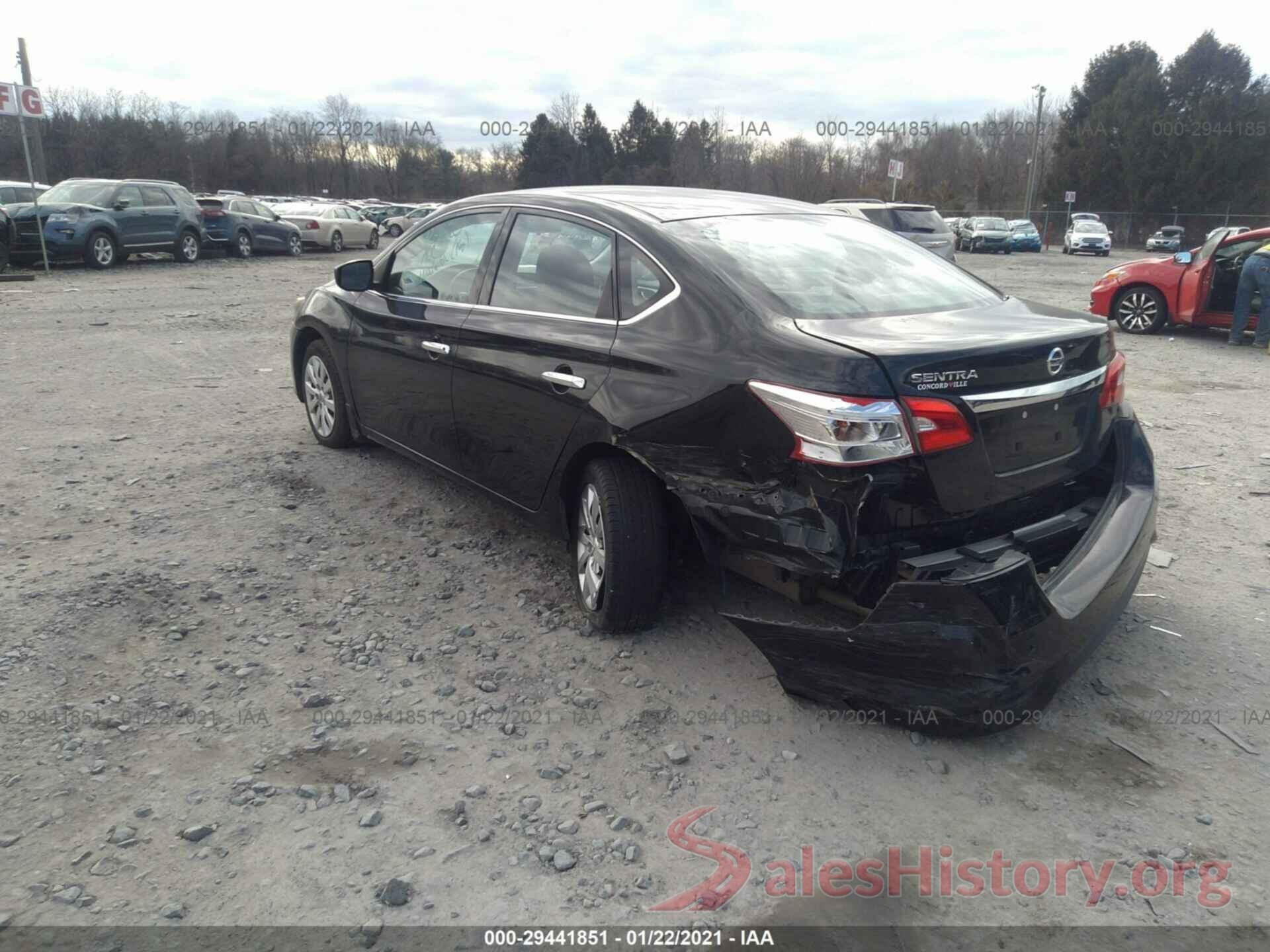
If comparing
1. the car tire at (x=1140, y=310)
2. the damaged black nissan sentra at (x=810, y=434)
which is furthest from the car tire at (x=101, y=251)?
the car tire at (x=1140, y=310)

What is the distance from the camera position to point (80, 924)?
7.86 feet

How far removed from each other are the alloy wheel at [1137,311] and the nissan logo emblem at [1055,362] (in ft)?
35.3

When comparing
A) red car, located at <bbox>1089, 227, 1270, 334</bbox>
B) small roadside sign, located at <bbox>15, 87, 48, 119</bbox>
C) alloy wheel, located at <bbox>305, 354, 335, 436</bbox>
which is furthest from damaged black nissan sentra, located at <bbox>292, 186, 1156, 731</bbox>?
small roadside sign, located at <bbox>15, 87, 48, 119</bbox>

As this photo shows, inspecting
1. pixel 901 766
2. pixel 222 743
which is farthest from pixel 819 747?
pixel 222 743

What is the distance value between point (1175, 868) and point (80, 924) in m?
2.86

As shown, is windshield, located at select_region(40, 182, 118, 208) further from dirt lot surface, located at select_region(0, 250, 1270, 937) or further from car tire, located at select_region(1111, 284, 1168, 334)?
car tire, located at select_region(1111, 284, 1168, 334)

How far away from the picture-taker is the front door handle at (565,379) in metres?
3.79

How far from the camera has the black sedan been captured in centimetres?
2353

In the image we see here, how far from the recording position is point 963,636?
9.22 ft

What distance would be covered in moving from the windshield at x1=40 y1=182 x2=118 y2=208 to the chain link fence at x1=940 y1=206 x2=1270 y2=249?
4093cm

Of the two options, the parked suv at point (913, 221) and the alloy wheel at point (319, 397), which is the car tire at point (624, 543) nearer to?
the alloy wheel at point (319, 397)

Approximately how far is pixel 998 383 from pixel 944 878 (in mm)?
1498

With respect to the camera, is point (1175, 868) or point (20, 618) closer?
point (1175, 868)

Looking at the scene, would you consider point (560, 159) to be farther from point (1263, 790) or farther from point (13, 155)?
point (1263, 790)
